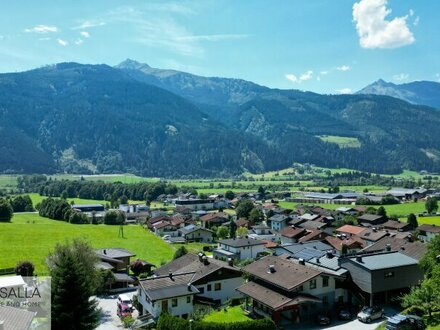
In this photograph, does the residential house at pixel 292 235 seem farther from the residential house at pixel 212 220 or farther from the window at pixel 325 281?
the window at pixel 325 281

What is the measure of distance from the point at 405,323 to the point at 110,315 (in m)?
24.7

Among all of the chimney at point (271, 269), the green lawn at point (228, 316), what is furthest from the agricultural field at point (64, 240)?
the chimney at point (271, 269)

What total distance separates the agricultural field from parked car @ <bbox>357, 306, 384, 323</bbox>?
32866 mm

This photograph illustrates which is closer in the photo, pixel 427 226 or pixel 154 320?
pixel 154 320

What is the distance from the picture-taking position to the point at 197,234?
85.1 m

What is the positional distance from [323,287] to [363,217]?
6244cm

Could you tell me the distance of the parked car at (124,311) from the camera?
124 feet

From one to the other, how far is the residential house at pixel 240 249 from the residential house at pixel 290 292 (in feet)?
75.0

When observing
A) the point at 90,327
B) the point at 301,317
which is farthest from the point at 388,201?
the point at 90,327

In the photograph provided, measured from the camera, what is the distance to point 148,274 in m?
52.7

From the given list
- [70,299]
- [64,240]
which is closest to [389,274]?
[70,299]

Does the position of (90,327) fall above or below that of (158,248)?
above

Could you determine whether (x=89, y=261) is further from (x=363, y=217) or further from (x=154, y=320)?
(x=363, y=217)

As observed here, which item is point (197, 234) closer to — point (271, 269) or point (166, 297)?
point (271, 269)
